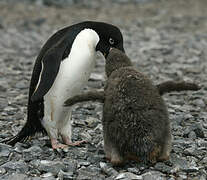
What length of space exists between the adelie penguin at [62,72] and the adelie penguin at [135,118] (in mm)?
606

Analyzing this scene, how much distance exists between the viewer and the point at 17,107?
19.3 ft

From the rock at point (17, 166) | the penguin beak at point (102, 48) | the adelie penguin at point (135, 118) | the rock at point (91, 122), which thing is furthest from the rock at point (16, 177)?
the rock at point (91, 122)

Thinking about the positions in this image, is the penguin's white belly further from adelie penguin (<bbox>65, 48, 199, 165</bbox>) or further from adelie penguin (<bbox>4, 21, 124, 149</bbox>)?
adelie penguin (<bbox>65, 48, 199, 165</bbox>)

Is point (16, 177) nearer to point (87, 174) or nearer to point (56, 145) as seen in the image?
point (87, 174)

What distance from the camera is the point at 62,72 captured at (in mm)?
4219

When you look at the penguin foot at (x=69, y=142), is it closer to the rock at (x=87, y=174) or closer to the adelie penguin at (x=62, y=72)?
the adelie penguin at (x=62, y=72)

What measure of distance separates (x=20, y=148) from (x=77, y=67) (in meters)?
0.86

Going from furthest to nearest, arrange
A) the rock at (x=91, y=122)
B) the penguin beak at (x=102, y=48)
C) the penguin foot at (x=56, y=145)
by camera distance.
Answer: the rock at (x=91, y=122), the penguin beak at (x=102, y=48), the penguin foot at (x=56, y=145)

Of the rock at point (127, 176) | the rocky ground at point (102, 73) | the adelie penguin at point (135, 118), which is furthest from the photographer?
the rocky ground at point (102, 73)

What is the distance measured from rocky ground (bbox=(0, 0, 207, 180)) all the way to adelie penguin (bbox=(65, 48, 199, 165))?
129 mm

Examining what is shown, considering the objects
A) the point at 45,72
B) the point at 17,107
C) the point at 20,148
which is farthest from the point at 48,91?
the point at 17,107

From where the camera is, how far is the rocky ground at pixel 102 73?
3602mm

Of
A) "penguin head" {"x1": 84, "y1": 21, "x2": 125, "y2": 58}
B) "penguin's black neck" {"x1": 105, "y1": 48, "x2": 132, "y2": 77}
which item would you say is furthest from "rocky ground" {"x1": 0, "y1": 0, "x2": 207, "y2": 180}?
"penguin head" {"x1": 84, "y1": 21, "x2": 125, "y2": 58}

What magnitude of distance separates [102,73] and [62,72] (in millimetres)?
3814
